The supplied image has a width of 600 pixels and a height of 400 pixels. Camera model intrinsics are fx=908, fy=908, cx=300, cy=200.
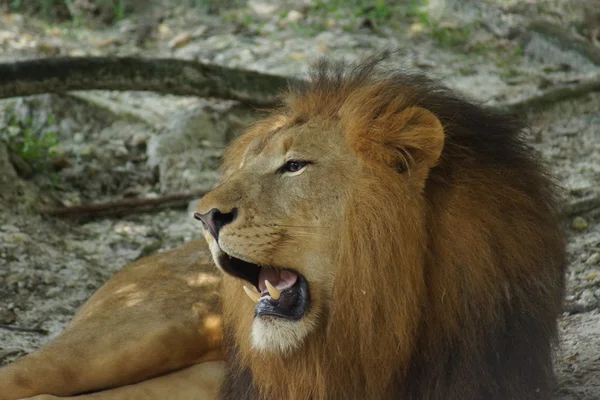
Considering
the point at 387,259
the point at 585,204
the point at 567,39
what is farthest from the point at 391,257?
the point at 567,39

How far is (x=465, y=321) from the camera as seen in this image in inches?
108

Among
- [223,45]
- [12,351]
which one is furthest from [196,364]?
[223,45]

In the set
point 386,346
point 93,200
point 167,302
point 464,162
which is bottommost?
point 93,200

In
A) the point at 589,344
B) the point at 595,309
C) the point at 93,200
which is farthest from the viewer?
the point at 93,200

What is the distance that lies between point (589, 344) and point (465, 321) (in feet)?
4.01

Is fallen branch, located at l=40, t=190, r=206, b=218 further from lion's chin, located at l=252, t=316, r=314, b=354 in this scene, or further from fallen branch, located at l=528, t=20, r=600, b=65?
fallen branch, located at l=528, t=20, r=600, b=65

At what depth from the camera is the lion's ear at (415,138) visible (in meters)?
2.76

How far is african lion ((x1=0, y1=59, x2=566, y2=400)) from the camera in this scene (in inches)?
107

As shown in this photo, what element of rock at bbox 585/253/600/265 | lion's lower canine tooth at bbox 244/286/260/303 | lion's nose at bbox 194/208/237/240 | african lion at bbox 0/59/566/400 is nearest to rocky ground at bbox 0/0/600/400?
rock at bbox 585/253/600/265

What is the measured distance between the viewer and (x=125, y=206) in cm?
579

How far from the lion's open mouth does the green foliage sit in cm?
345

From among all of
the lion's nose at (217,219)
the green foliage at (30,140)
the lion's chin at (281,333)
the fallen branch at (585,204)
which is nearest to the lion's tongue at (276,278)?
the lion's chin at (281,333)

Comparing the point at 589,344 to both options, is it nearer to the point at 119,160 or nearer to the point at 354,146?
the point at 354,146

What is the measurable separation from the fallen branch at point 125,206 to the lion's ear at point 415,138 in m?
3.24
